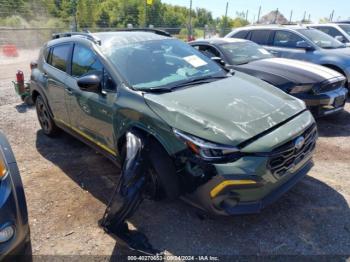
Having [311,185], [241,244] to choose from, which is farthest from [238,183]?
[311,185]

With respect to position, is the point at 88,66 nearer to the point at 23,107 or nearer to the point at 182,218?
Answer: the point at 182,218


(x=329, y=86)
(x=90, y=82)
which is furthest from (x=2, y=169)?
(x=329, y=86)

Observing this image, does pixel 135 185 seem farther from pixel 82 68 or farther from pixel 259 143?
pixel 82 68

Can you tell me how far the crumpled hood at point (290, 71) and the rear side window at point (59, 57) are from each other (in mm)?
3067

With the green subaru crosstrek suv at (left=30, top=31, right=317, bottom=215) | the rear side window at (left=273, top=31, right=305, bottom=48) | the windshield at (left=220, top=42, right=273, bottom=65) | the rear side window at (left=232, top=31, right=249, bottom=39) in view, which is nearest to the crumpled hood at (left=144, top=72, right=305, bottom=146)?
Answer: the green subaru crosstrek suv at (left=30, top=31, right=317, bottom=215)

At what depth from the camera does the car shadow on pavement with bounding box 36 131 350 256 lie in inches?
108

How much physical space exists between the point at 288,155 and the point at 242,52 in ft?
13.5

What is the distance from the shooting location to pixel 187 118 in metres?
2.78

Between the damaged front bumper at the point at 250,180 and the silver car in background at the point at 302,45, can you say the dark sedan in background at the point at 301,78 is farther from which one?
the damaged front bumper at the point at 250,180

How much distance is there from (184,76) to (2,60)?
1487 centimetres

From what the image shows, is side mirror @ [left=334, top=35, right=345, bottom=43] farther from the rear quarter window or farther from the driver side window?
the driver side window

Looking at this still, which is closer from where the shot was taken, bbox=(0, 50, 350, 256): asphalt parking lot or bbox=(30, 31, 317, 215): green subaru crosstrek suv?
bbox=(30, 31, 317, 215): green subaru crosstrek suv

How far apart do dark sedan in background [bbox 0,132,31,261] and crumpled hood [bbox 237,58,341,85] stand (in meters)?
4.32

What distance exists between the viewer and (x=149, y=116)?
9.62 feet
